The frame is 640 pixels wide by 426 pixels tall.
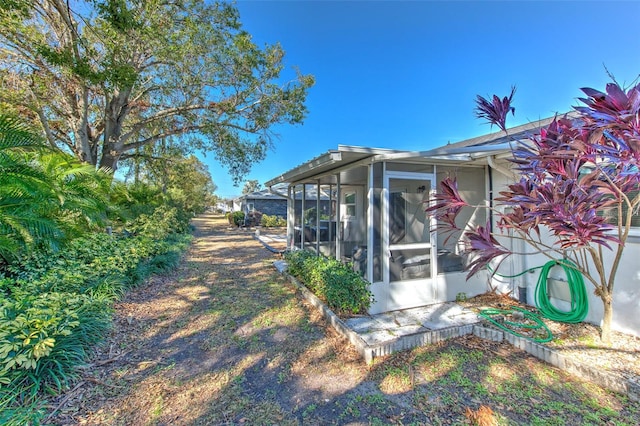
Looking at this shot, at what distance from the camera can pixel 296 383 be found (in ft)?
9.28

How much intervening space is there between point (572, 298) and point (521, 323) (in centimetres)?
80

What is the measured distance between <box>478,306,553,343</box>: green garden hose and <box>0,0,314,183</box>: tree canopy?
8362mm

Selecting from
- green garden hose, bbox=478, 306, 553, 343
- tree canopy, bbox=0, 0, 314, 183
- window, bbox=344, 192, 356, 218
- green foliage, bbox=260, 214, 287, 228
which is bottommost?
green garden hose, bbox=478, 306, 553, 343

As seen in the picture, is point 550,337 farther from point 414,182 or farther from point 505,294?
point 414,182

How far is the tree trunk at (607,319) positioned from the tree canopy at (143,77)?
352 inches

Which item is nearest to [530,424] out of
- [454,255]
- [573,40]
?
[454,255]

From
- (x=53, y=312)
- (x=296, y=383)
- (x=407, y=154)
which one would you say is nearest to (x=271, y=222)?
(x=407, y=154)

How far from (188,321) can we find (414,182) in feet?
13.7

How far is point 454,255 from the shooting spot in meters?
4.89

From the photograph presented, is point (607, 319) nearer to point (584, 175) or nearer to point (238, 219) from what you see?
point (584, 175)

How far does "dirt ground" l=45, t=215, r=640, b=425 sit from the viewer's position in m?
2.34

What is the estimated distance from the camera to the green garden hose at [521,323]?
3.55 meters

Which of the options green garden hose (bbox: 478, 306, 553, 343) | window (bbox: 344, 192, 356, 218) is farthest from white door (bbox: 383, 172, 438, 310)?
window (bbox: 344, 192, 356, 218)

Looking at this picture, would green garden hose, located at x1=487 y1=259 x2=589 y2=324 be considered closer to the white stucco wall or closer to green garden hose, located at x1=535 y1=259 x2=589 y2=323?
green garden hose, located at x1=535 y1=259 x2=589 y2=323
